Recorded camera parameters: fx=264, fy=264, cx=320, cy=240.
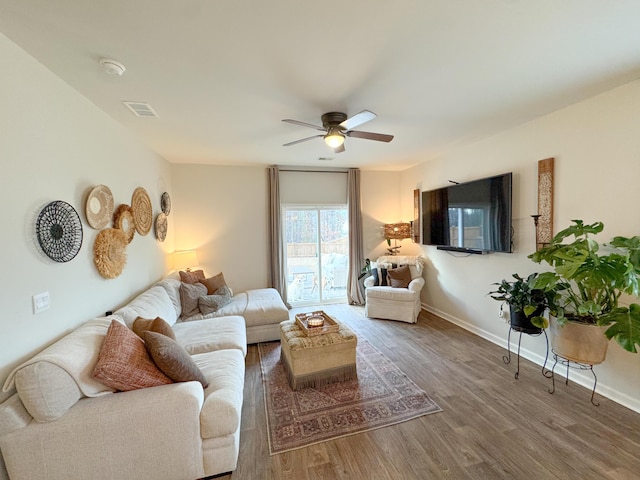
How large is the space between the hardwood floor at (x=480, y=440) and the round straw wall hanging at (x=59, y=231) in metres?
1.86

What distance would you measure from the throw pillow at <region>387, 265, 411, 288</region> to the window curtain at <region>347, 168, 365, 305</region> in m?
0.82

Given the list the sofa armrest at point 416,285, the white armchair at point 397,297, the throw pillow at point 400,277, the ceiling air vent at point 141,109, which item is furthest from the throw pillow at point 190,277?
the sofa armrest at point 416,285

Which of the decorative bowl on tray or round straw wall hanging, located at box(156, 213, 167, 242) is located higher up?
round straw wall hanging, located at box(156, 213, 167, 242)

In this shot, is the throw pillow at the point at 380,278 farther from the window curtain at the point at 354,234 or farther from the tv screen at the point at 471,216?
the tv screen at the point at 471,216

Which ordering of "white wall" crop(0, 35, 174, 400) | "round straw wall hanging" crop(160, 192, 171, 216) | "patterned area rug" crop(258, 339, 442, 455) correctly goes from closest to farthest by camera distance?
"white wall" crop(0, 35, 174, 400), "patterned area rug" crop(258, 339, 442, 455), "round straw wall hanging" crop(160, 192, 171, 216)

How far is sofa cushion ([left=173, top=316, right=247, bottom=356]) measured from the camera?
7.98ft

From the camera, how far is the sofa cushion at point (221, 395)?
1.59m

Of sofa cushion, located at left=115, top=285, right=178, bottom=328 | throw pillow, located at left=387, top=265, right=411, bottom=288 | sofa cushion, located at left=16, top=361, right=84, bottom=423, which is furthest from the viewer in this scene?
throw pillow, located at left=387, top=265, right=411, bottom=288

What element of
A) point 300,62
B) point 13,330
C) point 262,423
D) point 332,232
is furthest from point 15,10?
point 332,232

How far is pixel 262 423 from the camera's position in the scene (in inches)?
83.7

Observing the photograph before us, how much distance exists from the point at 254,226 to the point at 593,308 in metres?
4.39

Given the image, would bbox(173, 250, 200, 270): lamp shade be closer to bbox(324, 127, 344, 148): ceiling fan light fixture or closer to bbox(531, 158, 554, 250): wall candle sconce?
bbox(324, 127, 344, 148): ceiling fan light fixture

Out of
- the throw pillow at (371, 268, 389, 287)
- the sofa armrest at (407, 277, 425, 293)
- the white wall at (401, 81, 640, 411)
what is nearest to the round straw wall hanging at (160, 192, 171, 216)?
the throw pillow at (371, 268, 389, 287)

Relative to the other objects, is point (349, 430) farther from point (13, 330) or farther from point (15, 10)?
point (15, 10)
